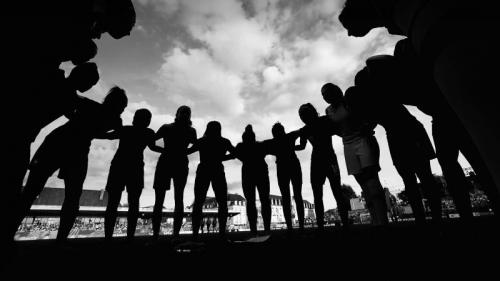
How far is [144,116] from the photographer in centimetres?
425

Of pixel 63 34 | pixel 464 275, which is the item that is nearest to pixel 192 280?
pixel 464 275

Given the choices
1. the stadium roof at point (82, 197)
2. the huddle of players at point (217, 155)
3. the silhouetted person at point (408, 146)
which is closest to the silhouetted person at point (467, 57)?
the silhouetted person at point (408, 146)

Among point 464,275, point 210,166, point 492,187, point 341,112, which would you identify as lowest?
point 464,275

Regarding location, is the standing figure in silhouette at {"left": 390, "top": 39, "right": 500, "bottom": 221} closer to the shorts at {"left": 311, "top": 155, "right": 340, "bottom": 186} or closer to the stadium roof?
the shorts at {"left": 311, "top": 155, "right": 340, "bottom": 186}

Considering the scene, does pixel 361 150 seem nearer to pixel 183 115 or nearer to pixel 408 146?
pixel 408 146

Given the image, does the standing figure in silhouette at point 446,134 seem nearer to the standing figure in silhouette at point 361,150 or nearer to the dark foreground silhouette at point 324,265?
the standing figure in silhouette at point 361,150

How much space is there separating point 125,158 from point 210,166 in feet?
4.88

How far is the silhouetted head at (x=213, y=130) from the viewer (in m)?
4.61

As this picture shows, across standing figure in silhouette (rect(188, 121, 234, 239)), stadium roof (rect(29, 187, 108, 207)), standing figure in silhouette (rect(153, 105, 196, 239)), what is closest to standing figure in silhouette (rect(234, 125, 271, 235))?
standing figure in silhouette (rect(188, 121, 234, 239))

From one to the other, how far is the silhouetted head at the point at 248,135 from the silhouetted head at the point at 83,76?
290 centimetres

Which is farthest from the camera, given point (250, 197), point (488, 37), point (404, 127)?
point (250, 197)

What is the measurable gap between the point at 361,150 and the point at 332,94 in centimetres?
126

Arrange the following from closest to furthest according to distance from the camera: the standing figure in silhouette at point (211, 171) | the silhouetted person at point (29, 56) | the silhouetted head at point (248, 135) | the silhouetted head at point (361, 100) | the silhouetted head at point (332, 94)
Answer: the silhouetted person at point (29, 56) → the silhouetted head at point (361, 100) → the standing figure in silhouette at point (211, 171) → the silhouetted head at point (332, 94) → the silhouetted head at point (248, 135)

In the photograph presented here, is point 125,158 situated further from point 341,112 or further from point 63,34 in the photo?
point 341,112
